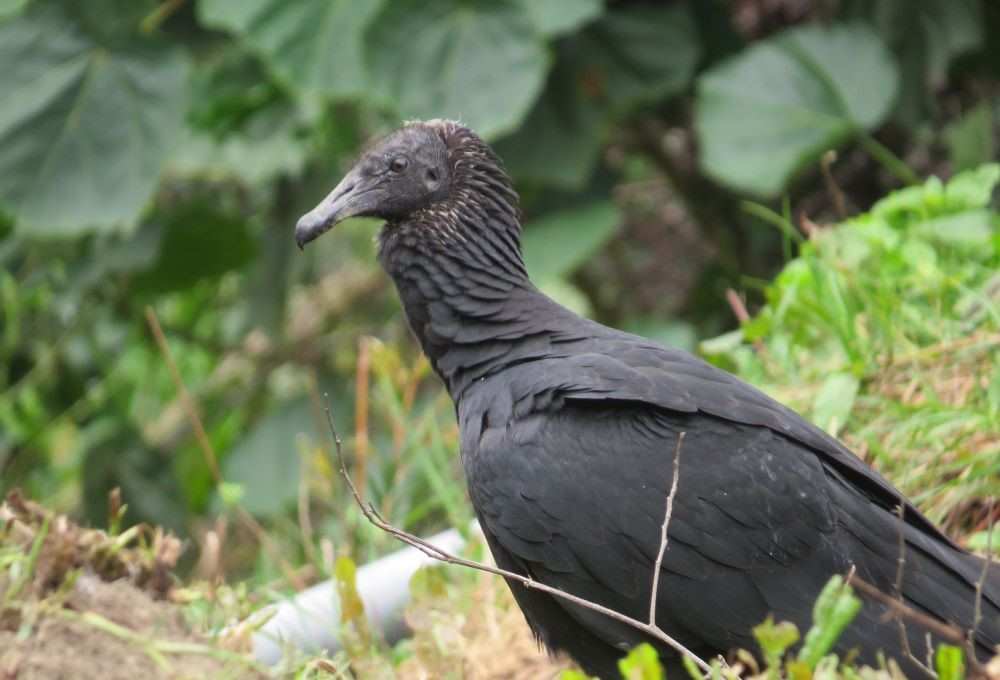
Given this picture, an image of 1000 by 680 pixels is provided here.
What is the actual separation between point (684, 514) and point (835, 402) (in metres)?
0.95

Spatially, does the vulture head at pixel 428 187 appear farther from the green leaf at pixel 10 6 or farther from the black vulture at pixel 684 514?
the green leaf at pixel 10 6

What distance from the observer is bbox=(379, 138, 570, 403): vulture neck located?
311cm

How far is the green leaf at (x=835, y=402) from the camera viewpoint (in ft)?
11.4

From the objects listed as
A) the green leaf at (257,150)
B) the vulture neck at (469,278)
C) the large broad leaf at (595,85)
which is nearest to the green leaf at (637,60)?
the large broad leaf at (595,85)

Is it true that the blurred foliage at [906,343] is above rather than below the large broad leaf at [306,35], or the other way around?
below

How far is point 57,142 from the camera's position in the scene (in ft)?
16.0

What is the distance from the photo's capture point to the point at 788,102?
4.81 m

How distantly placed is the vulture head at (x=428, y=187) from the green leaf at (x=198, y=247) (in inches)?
94.7

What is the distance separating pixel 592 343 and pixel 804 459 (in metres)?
0.54

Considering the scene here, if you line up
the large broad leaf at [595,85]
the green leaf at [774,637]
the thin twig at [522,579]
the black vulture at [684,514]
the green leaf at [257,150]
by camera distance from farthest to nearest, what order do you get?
the green leaf at [257,150], the large broad leaf at [595,85], the black vulture at [684,514], the thin twig at [522,579], the green leaf at [774,637]

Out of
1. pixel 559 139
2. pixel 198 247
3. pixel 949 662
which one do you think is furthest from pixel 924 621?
pixel 198 247

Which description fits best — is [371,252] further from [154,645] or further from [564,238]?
[154,645]

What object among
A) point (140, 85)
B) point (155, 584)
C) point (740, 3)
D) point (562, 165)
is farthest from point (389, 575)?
point (740, 3)

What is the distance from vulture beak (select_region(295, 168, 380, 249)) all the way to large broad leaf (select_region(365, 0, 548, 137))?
55.2 inches
